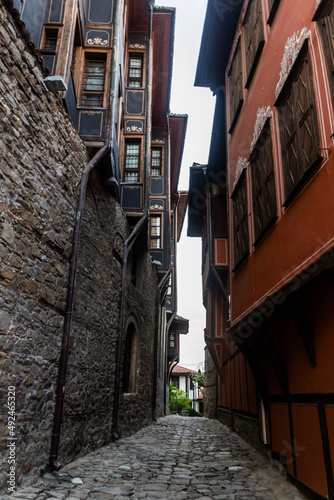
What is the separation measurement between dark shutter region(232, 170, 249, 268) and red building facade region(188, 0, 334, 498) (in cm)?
2

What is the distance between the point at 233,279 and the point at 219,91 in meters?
5.34

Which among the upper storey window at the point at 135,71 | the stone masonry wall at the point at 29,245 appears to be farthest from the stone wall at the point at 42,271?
the upper storey window at the point at 135,71

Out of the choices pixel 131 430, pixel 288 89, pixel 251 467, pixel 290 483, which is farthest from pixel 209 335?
pixel 288 89

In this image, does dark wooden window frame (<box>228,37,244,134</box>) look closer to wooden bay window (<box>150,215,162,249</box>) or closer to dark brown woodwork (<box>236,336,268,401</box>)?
dark brown woodwork (<box>236,336,268,401</box>)

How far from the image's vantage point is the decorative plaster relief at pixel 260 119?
5.55 m

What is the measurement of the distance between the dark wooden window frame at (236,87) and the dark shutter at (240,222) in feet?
5.11

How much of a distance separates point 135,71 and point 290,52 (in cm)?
947

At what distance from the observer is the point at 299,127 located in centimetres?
425

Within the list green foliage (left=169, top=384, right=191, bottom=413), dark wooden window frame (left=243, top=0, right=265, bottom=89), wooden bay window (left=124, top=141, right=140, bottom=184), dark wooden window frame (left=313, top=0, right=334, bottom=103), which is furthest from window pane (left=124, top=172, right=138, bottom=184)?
green foliage (left=169, top=384, right=191, bottom=413)

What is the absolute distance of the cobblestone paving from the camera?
4098mm

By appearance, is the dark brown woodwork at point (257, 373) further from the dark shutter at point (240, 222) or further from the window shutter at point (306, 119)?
the window shutter at point (306, 119)

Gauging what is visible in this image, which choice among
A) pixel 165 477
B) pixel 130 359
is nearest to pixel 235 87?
pixel 130 359

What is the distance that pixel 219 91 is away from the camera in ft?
33.5

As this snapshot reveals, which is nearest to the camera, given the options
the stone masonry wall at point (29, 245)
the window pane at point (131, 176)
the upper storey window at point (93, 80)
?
the stone masonry wall at point (29, 245)
